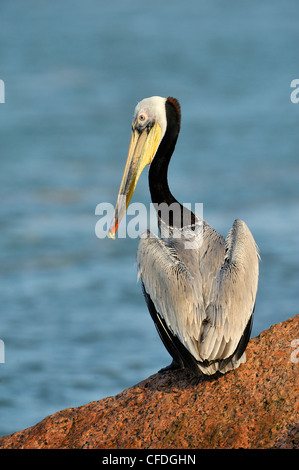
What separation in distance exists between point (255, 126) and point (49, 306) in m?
11.1

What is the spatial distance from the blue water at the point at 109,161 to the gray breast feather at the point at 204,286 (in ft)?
15.4

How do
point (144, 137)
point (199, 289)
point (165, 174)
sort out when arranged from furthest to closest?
1. point (144, 137)
2. point (165, 174)
3. point (199, 289)

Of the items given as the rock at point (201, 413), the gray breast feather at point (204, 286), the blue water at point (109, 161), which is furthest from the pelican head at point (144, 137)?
the blue water at point (109, 161)

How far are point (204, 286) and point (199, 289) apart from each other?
2.1 inches

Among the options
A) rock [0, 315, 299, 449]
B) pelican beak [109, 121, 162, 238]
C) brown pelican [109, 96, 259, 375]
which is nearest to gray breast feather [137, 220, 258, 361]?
brown pelican [109, 96, 259, 375]

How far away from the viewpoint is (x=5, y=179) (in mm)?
20281

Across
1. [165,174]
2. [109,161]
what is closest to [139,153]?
[165,174]

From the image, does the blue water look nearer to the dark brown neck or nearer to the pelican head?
the pelican head

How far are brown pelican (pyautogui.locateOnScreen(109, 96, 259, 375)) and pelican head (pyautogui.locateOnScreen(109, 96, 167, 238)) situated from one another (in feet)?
1.80

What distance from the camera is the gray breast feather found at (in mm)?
6250

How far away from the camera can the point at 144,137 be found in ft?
26.4

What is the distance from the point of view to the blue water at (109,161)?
1268 centimetres

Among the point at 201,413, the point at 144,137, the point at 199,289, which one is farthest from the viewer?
the point at 144,137

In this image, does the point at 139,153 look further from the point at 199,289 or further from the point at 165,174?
the point at 199,289
